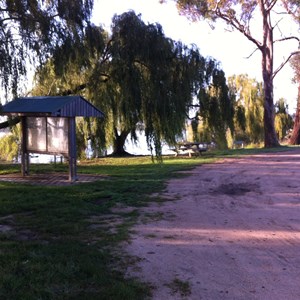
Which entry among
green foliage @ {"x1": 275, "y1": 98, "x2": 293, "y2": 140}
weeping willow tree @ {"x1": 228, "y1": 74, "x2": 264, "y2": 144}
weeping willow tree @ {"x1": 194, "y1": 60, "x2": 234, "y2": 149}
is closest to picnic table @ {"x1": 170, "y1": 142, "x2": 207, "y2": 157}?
weeping willow tree @ {"x1": 194, "y1": 60, "x2": 234, "y2": 149}

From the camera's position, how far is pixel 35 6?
34.5ft

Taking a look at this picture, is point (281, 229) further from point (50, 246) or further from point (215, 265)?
point (50, 246)

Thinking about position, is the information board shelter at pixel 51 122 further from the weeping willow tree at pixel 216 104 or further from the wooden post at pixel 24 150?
the weeping willow tree at pixel 216 104

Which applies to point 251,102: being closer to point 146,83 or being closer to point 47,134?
point 146,83

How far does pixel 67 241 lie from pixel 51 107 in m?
6.29

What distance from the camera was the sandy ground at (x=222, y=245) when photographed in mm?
4445

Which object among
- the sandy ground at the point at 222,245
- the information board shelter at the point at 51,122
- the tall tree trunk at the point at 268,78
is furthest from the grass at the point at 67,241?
the tall tree trunk at the point at 268,78

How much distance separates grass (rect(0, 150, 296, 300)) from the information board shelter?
1902 mm

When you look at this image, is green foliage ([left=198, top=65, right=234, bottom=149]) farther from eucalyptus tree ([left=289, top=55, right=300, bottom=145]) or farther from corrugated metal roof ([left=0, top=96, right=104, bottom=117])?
eucalyptus tree ([left=289, top=55, right=300, bottom=145])

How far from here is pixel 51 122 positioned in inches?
516

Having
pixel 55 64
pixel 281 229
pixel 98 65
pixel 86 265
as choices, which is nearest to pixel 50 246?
Result: pixel 86 265

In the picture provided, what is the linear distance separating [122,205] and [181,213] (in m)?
1.45

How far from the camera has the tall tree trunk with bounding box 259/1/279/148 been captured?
30.2 m

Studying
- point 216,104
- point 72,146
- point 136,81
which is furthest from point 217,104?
point 72,146
